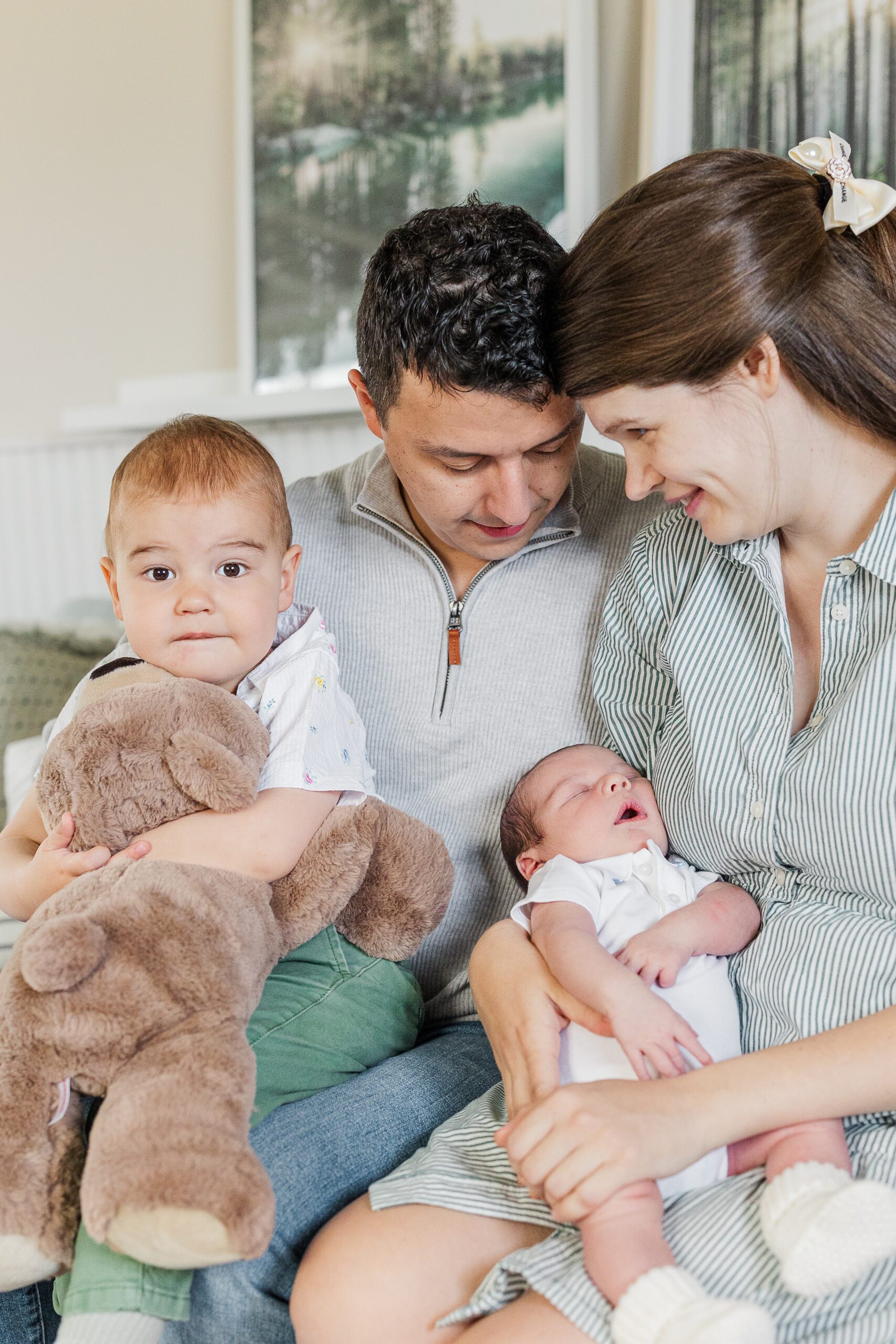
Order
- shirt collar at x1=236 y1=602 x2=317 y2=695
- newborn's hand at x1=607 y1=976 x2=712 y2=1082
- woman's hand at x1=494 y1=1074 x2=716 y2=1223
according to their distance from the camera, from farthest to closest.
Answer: shirt collar at x1=236 y1=602 x2=317 y2=695
newborn's hand at x1=607 y1=976 x2=712 y2=1082
woman's hand at x1=494 y1=1074 x2=716 y2=1223

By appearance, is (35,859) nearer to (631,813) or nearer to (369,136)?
(631,813)

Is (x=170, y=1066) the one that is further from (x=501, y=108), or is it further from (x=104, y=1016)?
(x=501, y=108)

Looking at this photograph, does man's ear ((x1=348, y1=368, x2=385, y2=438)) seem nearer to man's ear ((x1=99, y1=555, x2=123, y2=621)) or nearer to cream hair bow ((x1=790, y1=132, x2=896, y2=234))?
man's ear ((x1=99, y1=555, x2=123, y2=621))

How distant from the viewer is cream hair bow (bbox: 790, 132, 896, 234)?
116cm

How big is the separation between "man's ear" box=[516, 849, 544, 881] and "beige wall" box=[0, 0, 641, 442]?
1.95 metres

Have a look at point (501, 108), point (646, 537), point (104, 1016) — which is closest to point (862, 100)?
point (501, 108)

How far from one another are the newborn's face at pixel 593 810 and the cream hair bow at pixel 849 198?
0.66 meters

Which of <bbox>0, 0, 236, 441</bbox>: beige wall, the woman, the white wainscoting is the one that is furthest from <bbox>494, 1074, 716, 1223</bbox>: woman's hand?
<bbox>0, 0, 236, 441</bbox>: beige wall

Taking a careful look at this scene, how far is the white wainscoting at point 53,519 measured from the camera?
3.06 metres

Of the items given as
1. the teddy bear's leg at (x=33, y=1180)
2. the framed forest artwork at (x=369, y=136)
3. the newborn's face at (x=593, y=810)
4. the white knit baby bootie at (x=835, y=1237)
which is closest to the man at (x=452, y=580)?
the newborn's face at (x=593, y=810)

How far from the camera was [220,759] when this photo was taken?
119cm

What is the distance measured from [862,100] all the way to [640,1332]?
1.99 meters

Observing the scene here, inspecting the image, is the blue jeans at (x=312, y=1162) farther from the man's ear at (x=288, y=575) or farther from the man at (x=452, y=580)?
the man's ear at (x=288, y=575)

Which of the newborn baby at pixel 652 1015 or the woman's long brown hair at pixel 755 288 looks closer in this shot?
the newborn baby at pixel 652 1015
